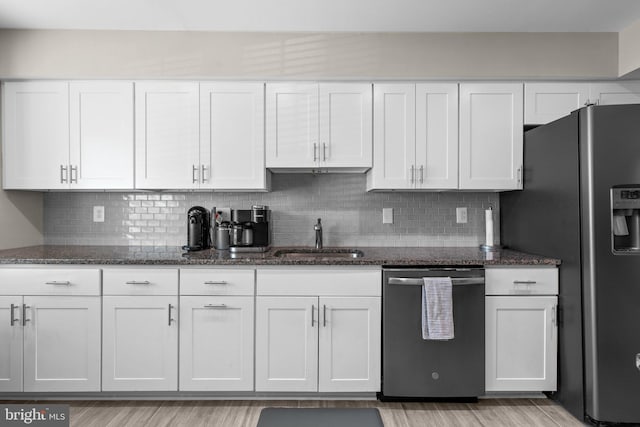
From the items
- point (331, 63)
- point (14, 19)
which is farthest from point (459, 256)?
point (14, 19)

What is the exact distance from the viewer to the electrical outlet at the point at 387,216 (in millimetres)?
3324

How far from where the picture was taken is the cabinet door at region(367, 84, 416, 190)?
294 cm

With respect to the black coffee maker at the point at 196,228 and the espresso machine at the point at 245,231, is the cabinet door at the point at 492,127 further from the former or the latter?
the black coffee maker at the point at 196,228

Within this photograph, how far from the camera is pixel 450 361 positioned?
101 inches

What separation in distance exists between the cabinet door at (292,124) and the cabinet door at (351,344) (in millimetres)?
1029

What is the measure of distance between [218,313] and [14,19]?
7.91ft

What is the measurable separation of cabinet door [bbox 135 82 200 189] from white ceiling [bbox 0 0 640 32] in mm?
446

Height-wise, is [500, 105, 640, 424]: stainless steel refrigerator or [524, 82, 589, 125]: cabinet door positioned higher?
[524, 82, 589, 125]: cabinet door

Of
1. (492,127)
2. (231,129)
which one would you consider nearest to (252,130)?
(231,129)

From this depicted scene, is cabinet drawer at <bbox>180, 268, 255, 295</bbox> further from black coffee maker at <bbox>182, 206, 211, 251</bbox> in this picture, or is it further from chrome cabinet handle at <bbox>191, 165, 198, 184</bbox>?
chrome cabinet handle at <bbox>191, 165, 198, 184</bbox>

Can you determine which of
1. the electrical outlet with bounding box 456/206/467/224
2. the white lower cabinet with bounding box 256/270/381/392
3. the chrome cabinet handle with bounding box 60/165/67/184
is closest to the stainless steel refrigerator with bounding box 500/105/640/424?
the electrical outlet with bounding box 456/206/467/224

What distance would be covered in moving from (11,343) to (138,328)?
0.79m

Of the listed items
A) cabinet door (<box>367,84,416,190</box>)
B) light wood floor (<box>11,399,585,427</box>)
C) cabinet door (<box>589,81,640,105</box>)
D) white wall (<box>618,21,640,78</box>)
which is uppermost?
white wall (<box>618,21,640,78</box>)

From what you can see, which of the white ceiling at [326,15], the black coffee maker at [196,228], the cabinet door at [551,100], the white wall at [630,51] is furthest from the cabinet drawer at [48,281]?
the white wall at [630,51]
